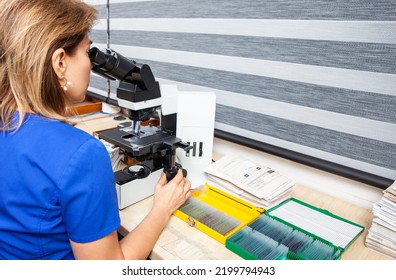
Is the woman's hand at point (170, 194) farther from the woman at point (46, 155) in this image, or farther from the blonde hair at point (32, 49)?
the blonde hair at point (32, 49)

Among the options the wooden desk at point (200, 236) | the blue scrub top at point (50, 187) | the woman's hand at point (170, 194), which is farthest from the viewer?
the woman's hand at point (170, 194)

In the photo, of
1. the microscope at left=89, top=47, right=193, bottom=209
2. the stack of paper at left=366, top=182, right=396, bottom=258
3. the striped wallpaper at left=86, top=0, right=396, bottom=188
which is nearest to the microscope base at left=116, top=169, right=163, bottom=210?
the microscope at left=89, top=47, right=193, bottom=209

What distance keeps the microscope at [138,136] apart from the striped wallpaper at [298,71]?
36 centimetres

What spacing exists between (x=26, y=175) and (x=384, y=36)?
1.08m

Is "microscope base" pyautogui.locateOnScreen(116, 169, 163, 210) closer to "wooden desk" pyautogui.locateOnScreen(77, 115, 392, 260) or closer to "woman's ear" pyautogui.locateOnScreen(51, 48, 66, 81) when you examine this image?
"wooden desk" pyautogui.locateOnScreen(77, 115, 392, 260)

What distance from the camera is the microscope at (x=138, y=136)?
39.5 inches

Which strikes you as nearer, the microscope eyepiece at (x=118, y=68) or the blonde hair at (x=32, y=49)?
the blonde hair at (x=32, y=49)

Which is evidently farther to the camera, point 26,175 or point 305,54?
point 305,54

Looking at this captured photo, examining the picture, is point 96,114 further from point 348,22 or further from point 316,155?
point 348,22

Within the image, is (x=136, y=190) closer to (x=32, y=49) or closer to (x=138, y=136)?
(x=138, y=136)

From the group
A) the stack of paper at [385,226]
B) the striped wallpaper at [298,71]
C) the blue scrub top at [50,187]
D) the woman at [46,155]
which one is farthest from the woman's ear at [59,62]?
the stack of paper at [385,226]

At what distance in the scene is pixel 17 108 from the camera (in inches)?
27.9

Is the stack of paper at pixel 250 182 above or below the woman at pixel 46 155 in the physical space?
below
